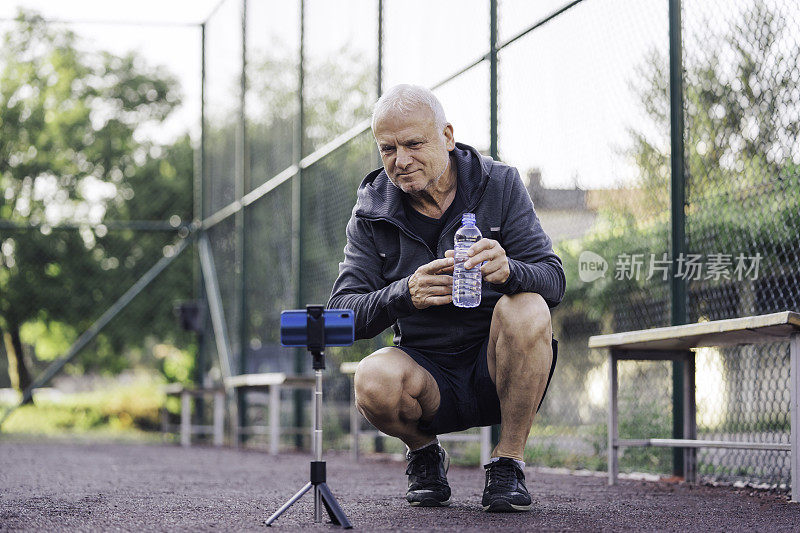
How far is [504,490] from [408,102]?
1130 mm

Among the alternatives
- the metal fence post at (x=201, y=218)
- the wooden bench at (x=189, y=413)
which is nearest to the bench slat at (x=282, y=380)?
the wooden bench at (x=189, y=413)

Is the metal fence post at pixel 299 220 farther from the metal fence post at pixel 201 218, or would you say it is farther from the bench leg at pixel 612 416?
the bench leg at pixel 612 416

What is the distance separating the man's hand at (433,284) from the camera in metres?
3.19

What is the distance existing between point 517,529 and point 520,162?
12.1 feet

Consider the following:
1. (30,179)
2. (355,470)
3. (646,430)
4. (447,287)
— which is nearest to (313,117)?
(355,470)

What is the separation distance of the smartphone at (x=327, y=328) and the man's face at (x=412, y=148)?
61cm

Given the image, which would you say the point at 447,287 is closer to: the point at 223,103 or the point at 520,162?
the point at 520,162

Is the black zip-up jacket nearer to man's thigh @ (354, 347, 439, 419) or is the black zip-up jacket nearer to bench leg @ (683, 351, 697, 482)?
man's thigh @ (354, 347, 439, 419)

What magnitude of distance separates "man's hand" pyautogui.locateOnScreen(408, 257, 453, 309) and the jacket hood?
0.37 meters

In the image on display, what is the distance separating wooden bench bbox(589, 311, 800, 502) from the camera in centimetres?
388

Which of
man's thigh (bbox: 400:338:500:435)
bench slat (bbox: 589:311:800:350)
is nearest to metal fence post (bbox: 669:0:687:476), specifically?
bench slat (bbox: 589:311:800:350)

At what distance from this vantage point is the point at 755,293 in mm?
Result: 4922

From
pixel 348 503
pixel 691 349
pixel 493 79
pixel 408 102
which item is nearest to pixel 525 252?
pixel 408 102

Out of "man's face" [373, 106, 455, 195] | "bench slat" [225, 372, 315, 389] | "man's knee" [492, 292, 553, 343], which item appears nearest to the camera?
"man's knee" [492, 292, 553, 343]
